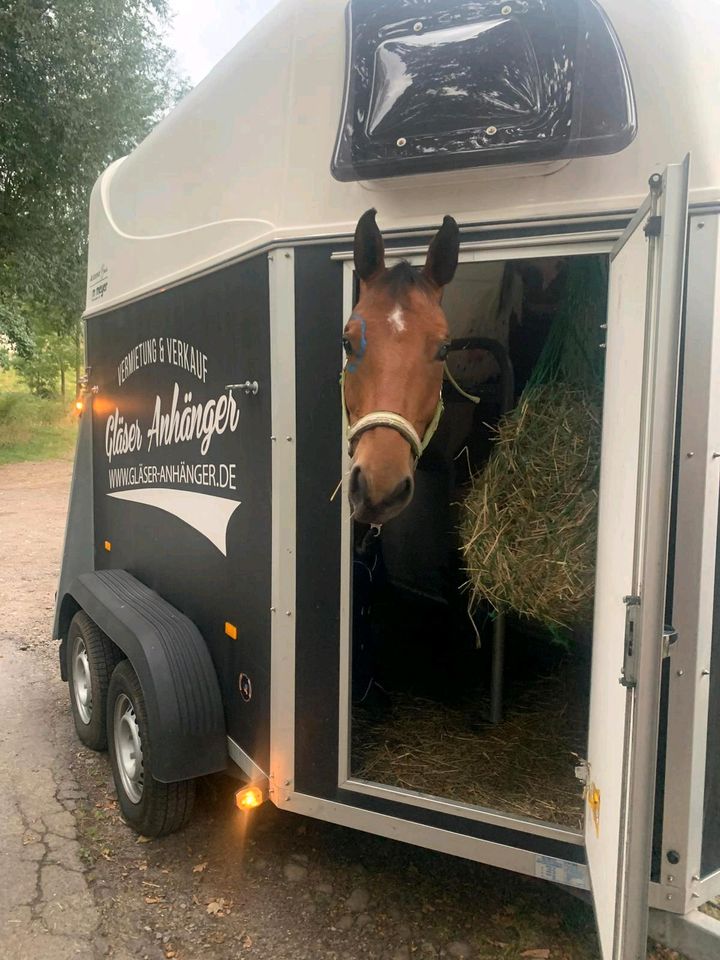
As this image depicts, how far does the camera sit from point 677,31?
6.64ft

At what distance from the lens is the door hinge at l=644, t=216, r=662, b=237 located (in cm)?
158

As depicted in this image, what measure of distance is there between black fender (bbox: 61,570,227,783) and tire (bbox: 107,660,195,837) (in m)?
0.14

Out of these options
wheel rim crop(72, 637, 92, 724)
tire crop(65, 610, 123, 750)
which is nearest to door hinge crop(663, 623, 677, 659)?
tire crop(65, 610, 123, 750)

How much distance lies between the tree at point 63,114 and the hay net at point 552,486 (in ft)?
39.0

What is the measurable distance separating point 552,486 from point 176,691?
5.76 feet

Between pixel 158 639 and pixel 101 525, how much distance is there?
1.64m

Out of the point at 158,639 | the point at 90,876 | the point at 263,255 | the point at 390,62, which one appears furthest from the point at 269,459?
the point at 90,876

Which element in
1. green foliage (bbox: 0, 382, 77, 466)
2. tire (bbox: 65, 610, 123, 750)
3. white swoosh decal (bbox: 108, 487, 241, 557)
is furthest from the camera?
green foliage (bbox: 0, 382, 77, 466)

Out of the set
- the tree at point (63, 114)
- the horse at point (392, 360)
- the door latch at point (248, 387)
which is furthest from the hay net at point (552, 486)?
the tree at point (63, 114)

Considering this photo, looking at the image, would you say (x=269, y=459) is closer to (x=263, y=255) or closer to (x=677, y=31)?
(x=263, y=255)

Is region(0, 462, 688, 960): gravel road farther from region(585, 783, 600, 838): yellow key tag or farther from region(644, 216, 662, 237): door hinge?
region(644, 216, 662, 237): door hinge

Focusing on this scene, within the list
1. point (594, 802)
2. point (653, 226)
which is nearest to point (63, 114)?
point (653, 226)

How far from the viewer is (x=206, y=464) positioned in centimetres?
312

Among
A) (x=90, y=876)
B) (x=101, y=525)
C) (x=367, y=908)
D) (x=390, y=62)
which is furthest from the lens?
(x=101, y=525)
